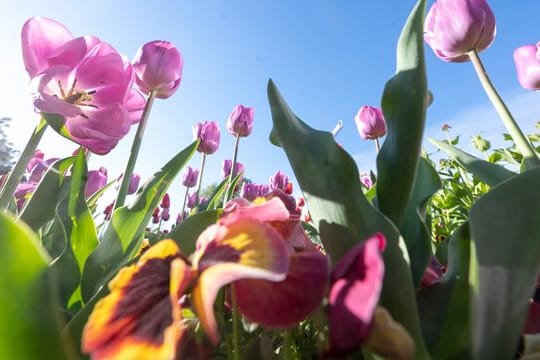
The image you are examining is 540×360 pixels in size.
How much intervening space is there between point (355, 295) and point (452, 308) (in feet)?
0.33

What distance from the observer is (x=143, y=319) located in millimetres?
177

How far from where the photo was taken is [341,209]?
A: 26 cm

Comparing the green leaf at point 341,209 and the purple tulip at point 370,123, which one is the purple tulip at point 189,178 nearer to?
the purple tulip at point 370,123

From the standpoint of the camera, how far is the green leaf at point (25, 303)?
15 centimetres

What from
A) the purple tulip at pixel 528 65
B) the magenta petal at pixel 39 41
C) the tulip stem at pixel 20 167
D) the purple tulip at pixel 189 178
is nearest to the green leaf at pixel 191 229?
the tulip stem at pixel 20 167

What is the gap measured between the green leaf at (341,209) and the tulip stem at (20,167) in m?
0.34

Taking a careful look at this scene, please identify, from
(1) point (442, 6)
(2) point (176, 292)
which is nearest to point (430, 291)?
(2) point (176, 292)

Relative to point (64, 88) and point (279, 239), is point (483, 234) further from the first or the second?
point (64, 88)

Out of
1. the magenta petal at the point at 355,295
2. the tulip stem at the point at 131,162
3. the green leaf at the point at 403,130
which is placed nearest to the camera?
the magenta petal at the point at 355,295

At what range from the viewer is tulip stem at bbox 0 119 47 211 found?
0.47 metres

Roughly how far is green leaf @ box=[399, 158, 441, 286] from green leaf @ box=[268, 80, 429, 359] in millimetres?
57

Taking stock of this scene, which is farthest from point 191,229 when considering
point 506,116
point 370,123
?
point 370,123

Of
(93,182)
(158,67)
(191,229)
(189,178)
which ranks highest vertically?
(158,67)

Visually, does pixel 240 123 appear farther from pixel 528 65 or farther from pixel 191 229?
pixel 191 229
